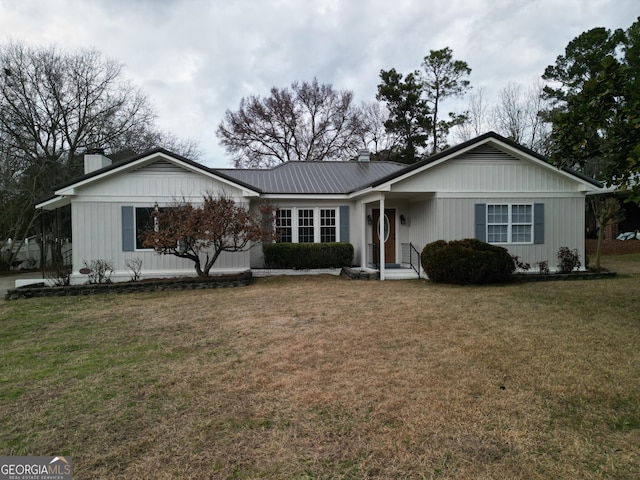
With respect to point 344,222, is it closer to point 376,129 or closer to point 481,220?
point 481,220

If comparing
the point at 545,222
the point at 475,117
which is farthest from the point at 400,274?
the point at 475,117

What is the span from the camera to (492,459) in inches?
111

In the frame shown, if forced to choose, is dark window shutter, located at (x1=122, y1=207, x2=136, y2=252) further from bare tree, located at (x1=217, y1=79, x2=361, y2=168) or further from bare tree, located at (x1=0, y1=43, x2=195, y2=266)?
bare tree, located at (x1=217, y1=79, x2=361, y2=168)

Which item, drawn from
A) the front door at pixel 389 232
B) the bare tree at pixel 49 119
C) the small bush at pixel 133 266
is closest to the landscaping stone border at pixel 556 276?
the front door at pixel 389 232

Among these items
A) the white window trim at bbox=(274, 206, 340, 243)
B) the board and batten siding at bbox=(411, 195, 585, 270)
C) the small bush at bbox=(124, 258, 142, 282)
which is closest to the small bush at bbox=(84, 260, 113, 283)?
the small bush at bbox=(124, 258, 142, 282)

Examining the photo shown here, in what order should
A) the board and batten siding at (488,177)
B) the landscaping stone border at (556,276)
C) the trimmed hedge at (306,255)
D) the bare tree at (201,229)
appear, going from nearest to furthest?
1. the bare tree at (201,229)
2. the landscaping stone border at (556,276)
3. the board and batten siding at (488,177)
4. the trimmed hedge at (306,255)

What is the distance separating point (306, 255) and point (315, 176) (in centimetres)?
402

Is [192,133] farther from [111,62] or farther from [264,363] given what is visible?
[264,363]

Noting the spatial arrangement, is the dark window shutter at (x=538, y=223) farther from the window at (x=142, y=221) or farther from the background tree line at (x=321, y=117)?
the window at (x=142, y=221)

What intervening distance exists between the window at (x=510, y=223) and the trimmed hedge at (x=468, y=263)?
4.70 feet

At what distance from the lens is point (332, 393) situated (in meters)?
3.96

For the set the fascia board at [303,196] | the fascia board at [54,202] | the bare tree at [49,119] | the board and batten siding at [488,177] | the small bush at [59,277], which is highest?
the bare tree at [49,119]

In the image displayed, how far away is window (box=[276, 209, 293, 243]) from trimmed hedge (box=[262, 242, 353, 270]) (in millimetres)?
596

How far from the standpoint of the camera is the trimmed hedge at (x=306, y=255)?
13.9m
